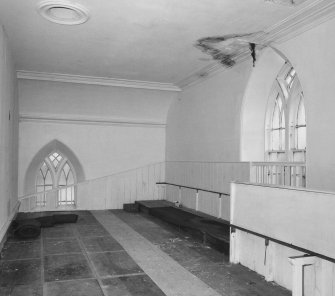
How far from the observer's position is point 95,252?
5.09m

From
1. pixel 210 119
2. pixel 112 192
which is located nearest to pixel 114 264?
pixel 210 119

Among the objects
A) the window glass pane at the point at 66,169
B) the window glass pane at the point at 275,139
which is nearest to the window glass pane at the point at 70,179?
the window glass pane at the point at 66,169

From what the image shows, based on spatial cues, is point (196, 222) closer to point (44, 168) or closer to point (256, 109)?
point (256, 109)

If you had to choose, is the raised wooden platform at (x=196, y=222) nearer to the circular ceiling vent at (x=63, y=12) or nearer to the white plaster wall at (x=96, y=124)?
the white plaster wall at (x=96, y=124)

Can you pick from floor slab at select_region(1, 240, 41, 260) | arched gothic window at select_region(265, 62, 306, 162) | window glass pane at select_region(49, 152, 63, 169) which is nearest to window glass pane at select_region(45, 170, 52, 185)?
window glass pane at select_region(49, 152, 63, 169)

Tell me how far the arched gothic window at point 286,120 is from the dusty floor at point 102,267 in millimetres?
2089

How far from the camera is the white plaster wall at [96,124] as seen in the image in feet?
28.1

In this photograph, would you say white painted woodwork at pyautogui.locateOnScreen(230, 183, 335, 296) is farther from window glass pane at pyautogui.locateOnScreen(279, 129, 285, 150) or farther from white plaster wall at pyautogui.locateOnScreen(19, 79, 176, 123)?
white plaster wall at pyautogui.locateOnScreen(19, 79, 176, 123)

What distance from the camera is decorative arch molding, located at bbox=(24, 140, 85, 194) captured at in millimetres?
8906

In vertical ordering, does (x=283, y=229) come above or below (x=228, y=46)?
below

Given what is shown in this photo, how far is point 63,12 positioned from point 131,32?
3.31 ft

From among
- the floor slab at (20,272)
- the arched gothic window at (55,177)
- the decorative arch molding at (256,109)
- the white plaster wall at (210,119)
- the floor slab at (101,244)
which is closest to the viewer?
the floor slab at (20,272)

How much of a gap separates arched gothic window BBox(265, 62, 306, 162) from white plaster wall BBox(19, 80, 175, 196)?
11.1 feet

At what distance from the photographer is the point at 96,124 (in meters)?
9.33
